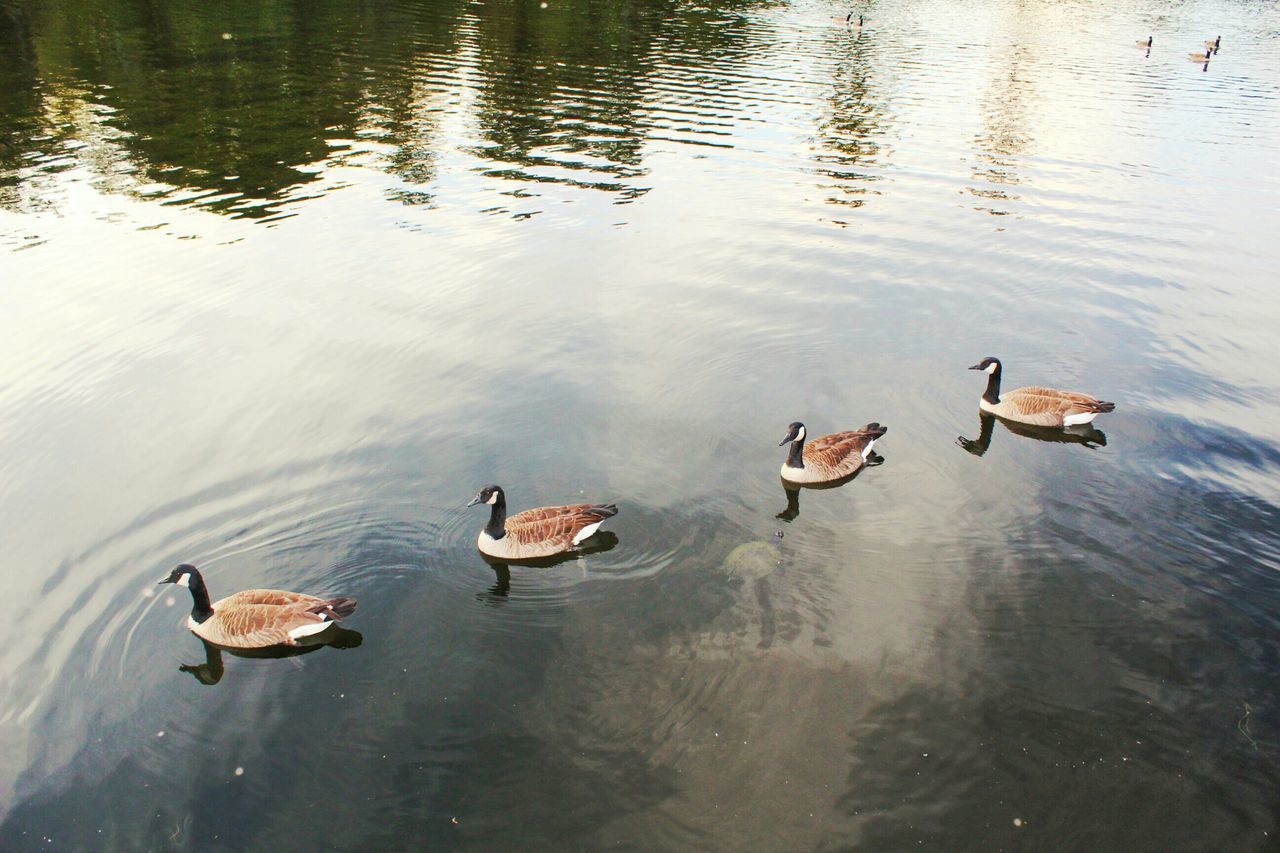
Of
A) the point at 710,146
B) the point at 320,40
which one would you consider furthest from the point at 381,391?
the point at 320,40

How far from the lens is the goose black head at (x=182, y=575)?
446 inches

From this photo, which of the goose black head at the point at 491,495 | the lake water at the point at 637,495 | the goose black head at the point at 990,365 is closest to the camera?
the lake water at the point at 637,495

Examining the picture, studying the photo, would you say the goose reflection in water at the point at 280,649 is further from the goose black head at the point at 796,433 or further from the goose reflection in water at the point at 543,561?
the goose black head at the point at 796,433

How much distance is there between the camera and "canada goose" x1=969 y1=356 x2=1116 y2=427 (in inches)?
626

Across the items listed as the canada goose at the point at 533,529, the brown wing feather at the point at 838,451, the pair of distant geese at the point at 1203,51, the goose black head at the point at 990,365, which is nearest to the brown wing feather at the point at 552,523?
the canada goose at the point at 533,529

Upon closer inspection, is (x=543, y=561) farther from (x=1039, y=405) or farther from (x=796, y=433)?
(x=1039, y=405)

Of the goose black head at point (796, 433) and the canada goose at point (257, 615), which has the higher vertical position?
the goose black head at point (796, 433)

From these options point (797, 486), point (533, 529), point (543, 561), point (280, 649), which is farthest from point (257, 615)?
point (797, 486)

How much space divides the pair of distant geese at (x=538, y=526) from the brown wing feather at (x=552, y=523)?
0.6 inches

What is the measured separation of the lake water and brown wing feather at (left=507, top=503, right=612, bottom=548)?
1.70 feet

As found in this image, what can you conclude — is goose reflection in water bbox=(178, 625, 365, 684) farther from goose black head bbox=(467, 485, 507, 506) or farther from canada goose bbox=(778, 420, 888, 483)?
canada goose bbox=(778, 420, 888, 483)

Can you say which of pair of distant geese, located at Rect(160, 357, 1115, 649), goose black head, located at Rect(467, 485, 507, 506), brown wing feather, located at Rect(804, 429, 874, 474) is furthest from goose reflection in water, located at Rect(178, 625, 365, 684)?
brown wing feather, located at Rect(804, 429, 874, 474)

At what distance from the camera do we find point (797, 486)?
1477 cm

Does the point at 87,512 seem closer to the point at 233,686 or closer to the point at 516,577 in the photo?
the point at 233,686
